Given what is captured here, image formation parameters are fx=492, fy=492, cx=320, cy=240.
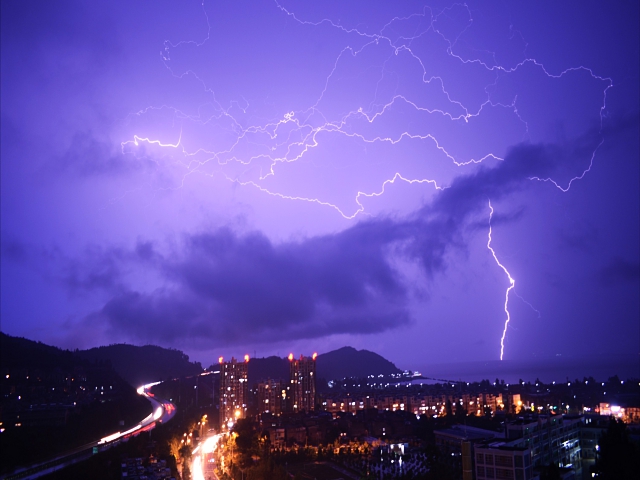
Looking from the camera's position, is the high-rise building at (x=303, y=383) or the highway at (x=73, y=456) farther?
the high-rise building at (x=303, y=383)

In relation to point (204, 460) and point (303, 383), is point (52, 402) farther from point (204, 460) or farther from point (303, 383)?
point (303, 383)

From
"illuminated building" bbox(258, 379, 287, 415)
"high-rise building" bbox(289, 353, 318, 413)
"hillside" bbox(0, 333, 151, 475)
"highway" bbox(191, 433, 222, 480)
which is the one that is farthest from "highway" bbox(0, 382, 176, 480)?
"high-rise building" bbox(289, 353, 318, 413)

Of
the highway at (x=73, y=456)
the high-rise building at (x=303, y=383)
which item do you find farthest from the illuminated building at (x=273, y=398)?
the highway at (x=73, y=456)

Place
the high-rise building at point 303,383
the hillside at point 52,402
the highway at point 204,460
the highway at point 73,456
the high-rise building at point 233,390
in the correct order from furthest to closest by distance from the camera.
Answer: the high-rise building at point 303,383, the high-rise building at point 233,390, the hillside at point 52,402, the highway at point 204,460, the highway at point 73,456

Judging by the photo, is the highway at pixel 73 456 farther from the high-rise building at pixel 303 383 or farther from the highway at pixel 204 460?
the high-rise building at pixel 303 383

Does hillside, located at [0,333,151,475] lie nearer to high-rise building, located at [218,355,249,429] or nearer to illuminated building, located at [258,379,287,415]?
high-rise building, located at [218,355,249,429]

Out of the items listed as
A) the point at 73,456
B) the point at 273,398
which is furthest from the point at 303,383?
the point at 73,456

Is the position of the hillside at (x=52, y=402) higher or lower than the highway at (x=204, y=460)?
higher
